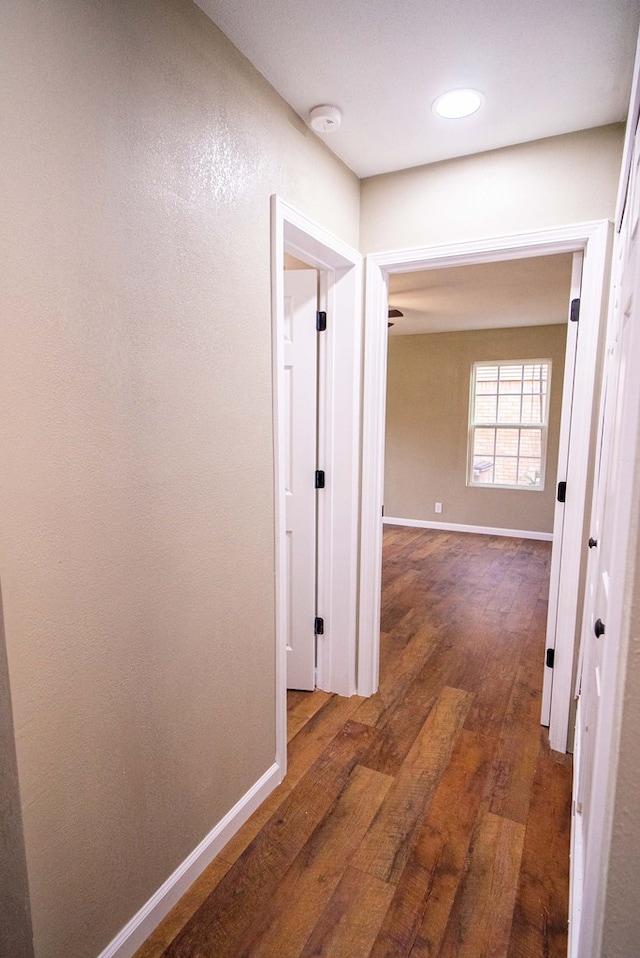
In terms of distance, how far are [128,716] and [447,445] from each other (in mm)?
5685

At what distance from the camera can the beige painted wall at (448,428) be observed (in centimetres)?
586

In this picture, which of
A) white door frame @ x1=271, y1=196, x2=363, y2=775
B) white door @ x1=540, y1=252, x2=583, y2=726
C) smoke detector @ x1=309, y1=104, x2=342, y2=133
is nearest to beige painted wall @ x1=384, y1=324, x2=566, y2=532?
white door @ x1=540, y1=252, x2=583, y2=726

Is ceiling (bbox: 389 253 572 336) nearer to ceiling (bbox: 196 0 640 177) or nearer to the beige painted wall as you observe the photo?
the beige painted wall

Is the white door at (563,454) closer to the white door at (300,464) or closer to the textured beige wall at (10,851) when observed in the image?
the white door at (300,464)

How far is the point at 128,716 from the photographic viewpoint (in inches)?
48.9

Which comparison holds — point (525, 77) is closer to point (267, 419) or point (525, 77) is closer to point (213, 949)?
point (267, 419)

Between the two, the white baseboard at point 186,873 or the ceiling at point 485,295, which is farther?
the ceiling at point 485,295

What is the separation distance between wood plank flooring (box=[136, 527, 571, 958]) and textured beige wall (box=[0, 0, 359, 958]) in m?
0.22

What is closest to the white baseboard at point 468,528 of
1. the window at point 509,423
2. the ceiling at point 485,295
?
the window at point 509,423

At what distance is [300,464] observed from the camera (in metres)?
2.45

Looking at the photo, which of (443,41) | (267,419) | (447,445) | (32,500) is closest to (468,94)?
(443,41)

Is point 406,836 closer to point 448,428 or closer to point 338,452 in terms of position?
point 338,452

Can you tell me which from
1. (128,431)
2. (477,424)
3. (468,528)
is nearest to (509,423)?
(477,424)

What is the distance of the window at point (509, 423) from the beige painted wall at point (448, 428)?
97 millimetres
